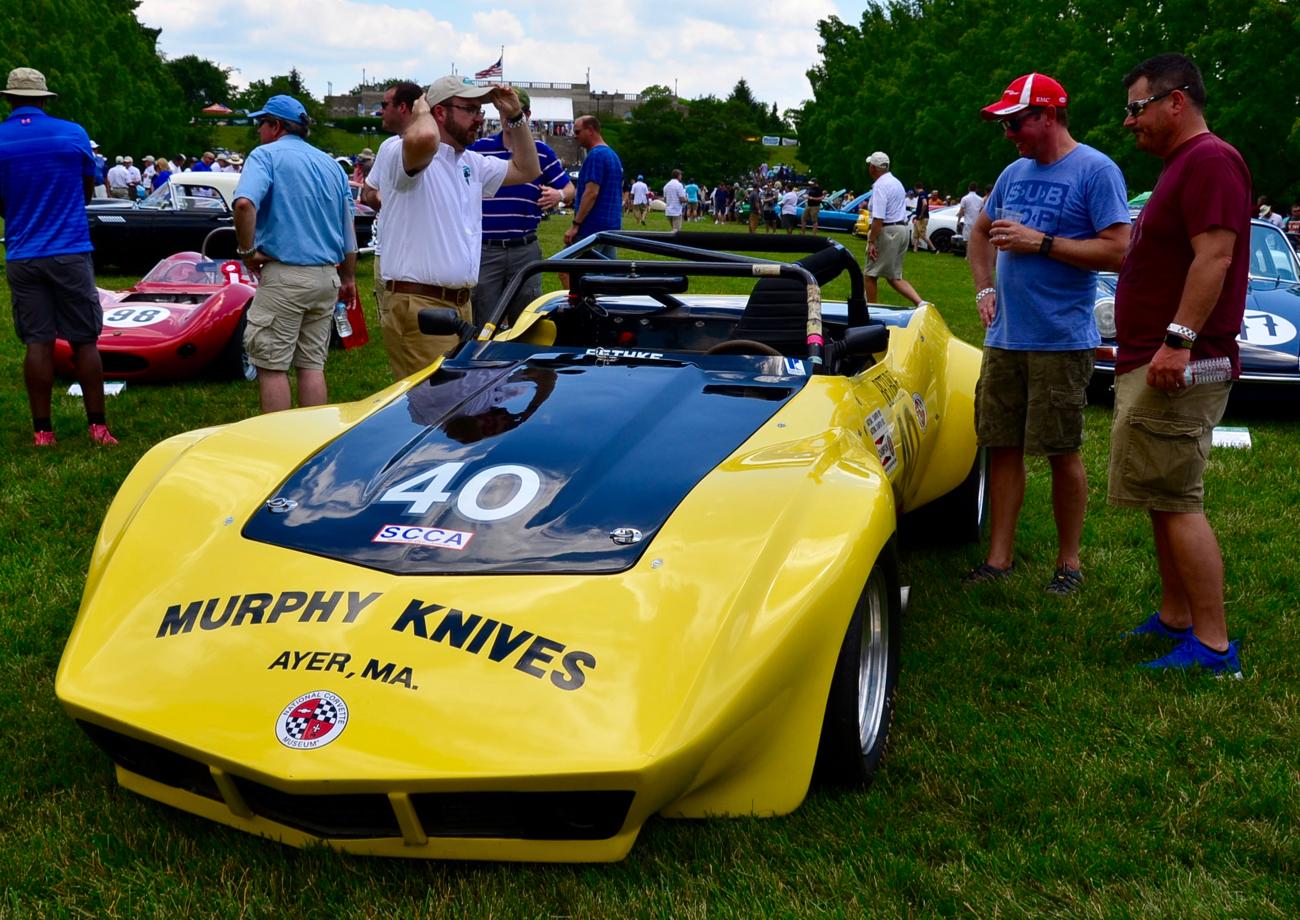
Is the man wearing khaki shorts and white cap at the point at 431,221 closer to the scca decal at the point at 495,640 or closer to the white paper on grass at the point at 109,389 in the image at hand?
the scca decal at the point at 495,640

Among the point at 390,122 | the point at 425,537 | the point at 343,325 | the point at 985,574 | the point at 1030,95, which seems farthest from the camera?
the point at 343,325

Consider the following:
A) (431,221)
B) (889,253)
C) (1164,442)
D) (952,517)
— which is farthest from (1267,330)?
(431,221)

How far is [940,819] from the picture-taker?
295cm

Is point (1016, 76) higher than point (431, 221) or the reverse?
higher

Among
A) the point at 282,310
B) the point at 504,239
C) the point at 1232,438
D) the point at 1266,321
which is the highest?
Answer: the point at 504,239

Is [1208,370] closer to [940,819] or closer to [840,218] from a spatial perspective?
[940,819]

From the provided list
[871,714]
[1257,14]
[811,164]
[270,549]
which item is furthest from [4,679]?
[811,164]

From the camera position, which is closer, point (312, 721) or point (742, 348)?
point (312, 721)

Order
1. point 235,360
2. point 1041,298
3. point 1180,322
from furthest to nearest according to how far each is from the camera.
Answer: point 235,360 → point 1041,298 → point 1180,322

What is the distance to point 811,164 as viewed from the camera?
179 feet

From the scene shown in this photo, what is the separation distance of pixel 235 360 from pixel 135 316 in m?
0.73

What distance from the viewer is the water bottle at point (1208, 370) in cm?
377

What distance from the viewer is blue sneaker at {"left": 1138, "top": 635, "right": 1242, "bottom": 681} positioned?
3.89 metres

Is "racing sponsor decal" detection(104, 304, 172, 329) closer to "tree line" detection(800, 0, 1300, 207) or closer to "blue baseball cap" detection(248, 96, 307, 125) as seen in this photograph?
"blue baseball cap" detection(248, 96, 307, 125)
